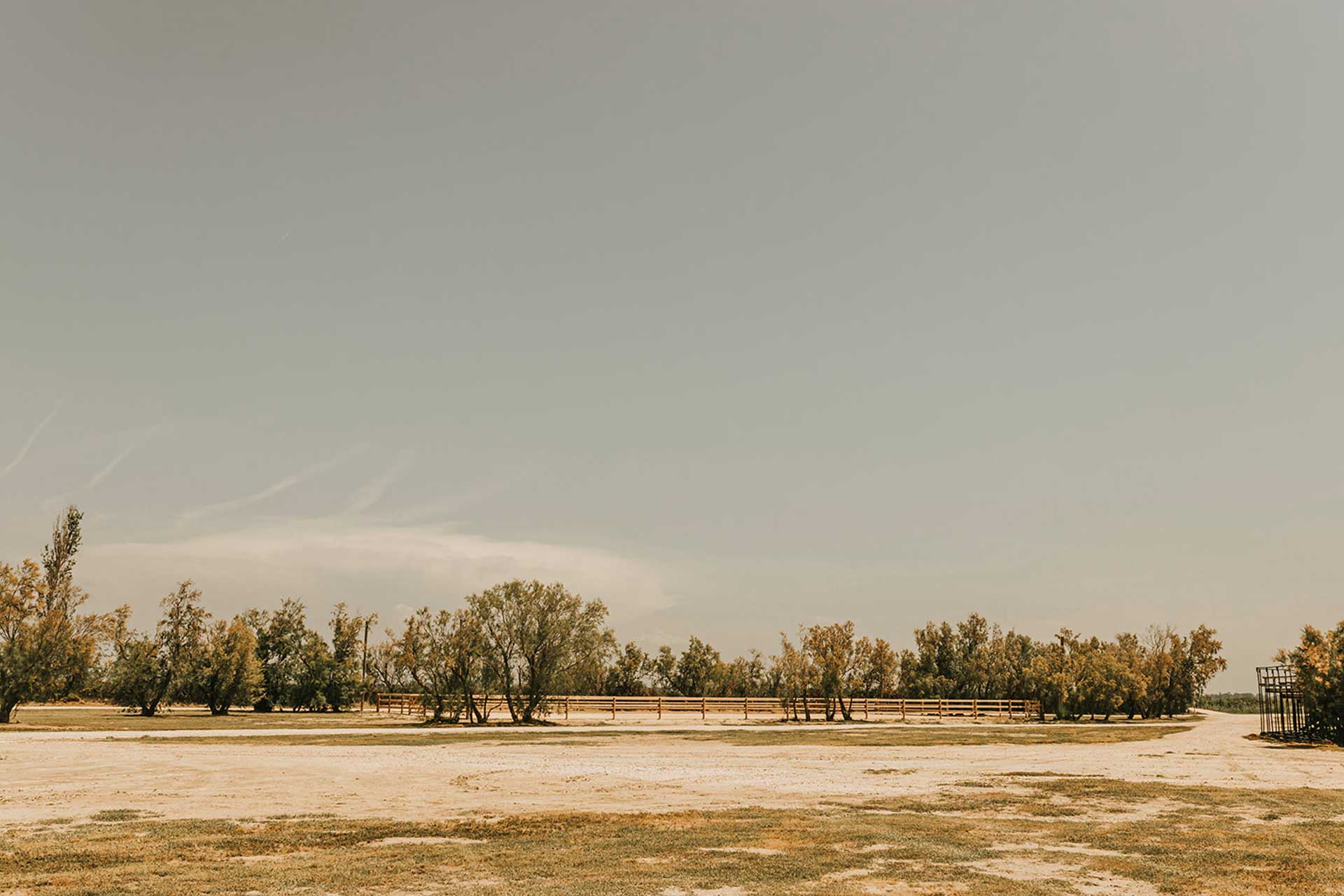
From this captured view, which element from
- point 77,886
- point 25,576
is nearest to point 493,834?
point 77,886

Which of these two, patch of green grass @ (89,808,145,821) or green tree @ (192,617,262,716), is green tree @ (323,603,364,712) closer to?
green tree @ (192,617,262,716)

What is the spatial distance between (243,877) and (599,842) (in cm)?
458

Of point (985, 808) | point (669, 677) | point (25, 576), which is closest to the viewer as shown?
point (985, 808)

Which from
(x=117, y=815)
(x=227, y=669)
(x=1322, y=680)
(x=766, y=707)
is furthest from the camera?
(x=766, y=707)

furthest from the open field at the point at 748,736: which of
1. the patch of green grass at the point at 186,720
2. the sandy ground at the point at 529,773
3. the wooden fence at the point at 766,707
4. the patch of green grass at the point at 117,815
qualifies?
the patch of green grass at the point at 117,815

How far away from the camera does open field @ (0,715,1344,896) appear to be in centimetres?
1084

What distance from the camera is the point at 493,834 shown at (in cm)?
1405

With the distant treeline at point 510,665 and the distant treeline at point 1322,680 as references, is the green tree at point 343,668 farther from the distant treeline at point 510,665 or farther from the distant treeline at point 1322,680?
the distant treeline at point 1322,680

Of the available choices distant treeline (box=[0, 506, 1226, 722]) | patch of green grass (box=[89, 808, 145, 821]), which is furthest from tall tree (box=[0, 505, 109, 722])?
patch of green grass (box=[89, 808, 145, 821])

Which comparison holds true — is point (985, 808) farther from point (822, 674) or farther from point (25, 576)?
point (25, 576)

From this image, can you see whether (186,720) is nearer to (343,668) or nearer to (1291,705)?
(343,668)

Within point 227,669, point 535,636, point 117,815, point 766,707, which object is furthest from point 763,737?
point 227,669

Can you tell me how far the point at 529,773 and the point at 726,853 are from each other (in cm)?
1220

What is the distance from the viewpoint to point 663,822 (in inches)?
603
